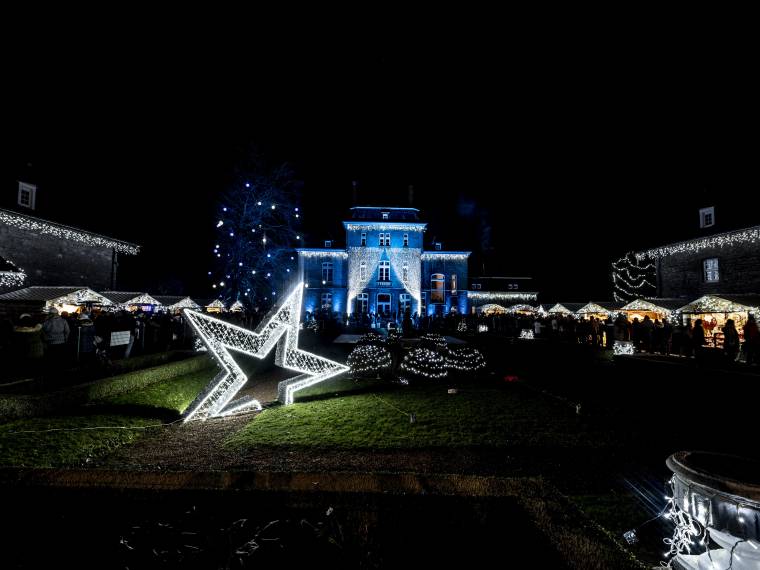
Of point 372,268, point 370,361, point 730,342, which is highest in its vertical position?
point 372,268

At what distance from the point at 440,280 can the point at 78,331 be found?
3462cm

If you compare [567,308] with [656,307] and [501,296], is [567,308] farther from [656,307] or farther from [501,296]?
[501,296]

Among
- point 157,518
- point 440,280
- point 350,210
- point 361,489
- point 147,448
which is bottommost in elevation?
point 147,448

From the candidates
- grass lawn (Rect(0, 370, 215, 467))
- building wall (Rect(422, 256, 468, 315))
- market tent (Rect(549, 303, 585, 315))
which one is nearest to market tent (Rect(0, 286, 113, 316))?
grass lawn (Rect(0, 370, 215, 467))

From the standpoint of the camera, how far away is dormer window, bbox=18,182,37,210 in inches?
894

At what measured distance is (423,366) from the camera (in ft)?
Result: 46.7

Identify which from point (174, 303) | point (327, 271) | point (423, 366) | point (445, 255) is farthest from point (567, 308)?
point (174, 303)

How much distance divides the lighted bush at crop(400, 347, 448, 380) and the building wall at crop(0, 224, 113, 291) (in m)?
22.3

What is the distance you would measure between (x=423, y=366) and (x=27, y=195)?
25.3m

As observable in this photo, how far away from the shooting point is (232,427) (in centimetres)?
741

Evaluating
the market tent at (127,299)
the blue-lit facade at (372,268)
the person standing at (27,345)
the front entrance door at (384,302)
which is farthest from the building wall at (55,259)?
the front entrance door at (384,302)

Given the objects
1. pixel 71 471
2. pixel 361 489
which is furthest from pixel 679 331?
pixel 71 471

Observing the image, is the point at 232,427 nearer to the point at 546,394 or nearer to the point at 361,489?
the point at 361,489

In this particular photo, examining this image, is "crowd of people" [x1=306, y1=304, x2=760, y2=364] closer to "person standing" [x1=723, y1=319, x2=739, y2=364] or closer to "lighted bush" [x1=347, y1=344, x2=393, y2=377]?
"person standing" [x1=723, y1=319, x2=739, y2=364]
